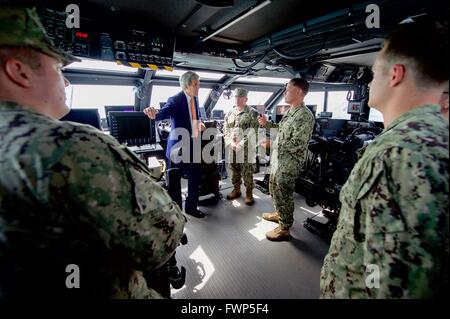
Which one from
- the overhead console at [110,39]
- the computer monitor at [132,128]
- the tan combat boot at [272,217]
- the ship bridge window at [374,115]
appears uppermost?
the overhead console at [110,39]

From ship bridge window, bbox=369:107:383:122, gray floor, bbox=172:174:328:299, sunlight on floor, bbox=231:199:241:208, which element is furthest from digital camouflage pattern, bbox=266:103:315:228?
ship bridge window, bbox=369:107:383:122

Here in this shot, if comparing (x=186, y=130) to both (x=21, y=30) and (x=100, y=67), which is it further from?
(x=100, y=67)

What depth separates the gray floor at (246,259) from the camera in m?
1.98

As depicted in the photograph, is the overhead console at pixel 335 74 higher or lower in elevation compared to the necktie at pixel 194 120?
higher

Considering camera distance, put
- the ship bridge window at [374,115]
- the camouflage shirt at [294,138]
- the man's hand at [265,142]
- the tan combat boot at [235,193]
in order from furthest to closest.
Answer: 1. the ship bridge window at [374,115]
2. the man's hand at [265,142]
3. the tan combat boot at [235,193]
4. the camouflage shirt at [294,138]

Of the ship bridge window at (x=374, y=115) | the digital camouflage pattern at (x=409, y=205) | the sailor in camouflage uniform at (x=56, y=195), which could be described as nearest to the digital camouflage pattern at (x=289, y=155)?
the digital camouflage pattern at (x=409, y=205)

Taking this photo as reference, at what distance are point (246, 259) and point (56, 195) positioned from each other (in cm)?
223

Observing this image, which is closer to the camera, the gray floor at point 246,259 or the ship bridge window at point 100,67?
the gray floor at point 246,259

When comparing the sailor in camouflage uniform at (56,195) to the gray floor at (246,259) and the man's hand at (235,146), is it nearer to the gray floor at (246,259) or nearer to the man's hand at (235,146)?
the gray floor at (246,259)

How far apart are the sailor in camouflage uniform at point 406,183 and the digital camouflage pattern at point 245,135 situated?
2.90 meters

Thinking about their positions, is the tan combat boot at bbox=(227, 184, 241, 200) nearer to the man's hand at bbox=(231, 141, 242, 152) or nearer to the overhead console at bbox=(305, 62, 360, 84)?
A: the man's hand at bbox=(231, 141, 242, 152)

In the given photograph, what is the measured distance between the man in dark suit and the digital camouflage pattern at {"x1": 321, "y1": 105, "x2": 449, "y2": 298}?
8.23ft

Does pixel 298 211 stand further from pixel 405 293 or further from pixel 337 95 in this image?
pixel 337 95

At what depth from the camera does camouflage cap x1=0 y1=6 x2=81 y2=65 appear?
2.25 ft
